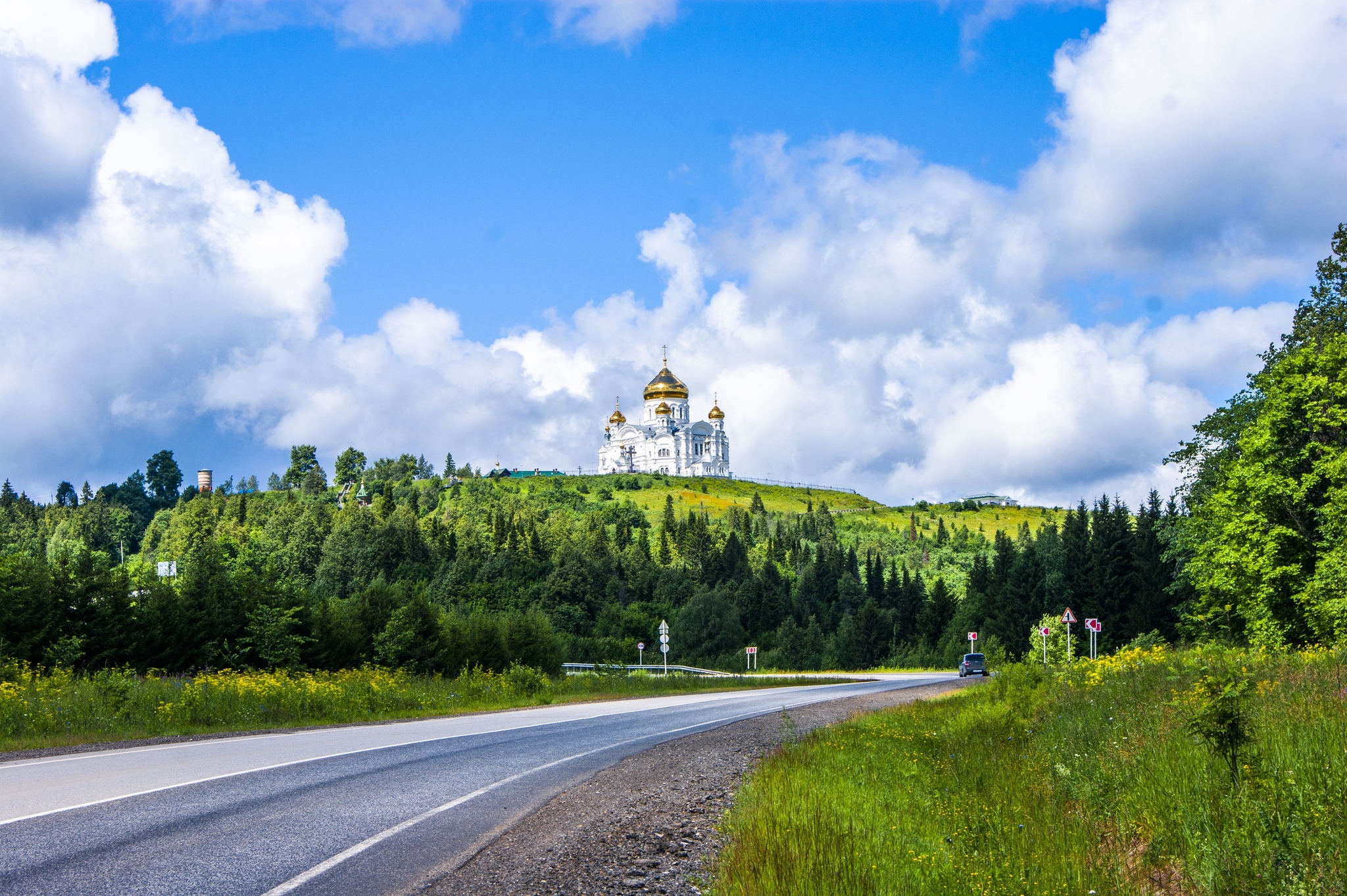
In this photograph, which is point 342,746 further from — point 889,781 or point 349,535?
point 349,535

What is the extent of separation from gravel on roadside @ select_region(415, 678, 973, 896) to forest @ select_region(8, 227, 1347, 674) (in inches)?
521

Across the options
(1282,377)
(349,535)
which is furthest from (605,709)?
(349,535)

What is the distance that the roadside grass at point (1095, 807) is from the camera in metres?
6.15

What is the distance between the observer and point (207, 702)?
19.6 meters

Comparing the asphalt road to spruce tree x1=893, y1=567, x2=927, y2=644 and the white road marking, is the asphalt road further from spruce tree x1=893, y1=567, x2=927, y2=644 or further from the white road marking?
spruce tree x1=893, y1=567, x2=927, y2=644

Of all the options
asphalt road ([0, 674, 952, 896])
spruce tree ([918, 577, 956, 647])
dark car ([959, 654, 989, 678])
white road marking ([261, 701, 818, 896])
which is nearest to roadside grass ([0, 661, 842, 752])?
asphalt road ([0, 674, 952, 896])

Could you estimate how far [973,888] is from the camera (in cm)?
599

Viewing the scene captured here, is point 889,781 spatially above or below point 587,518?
below

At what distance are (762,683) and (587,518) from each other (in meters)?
105

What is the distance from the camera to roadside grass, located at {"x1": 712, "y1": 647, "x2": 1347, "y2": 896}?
242 inches

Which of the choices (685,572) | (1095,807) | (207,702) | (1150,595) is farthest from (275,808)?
(685,572)

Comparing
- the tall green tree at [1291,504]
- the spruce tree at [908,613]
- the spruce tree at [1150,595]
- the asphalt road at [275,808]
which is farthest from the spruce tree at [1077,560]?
the asphalt road at [275,808]

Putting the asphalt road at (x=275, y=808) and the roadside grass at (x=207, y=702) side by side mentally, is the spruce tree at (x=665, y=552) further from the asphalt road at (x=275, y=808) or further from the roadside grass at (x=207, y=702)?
the asphalt road at (x=275, y=808)

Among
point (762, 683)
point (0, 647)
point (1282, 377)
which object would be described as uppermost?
→ point (1282, 377)
